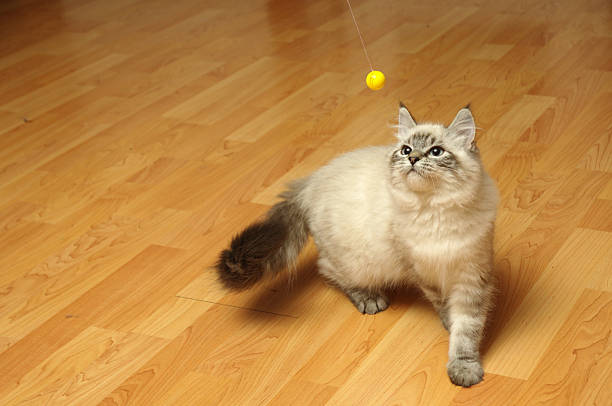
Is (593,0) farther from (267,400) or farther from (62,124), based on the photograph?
(267,400)

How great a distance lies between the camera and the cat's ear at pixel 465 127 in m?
1.52

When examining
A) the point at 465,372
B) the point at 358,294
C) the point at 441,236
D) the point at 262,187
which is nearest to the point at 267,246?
the point at 358,294

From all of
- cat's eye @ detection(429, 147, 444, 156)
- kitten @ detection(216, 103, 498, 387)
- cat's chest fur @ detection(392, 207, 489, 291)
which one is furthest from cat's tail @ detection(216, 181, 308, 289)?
cat's eye @ detection(429, 147, 444, 156)

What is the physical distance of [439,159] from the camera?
59.3 inches

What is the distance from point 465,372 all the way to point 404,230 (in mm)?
289

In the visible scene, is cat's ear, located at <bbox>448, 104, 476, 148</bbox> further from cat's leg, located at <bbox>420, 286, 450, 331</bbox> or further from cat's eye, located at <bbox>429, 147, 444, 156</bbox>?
cat's leg, located at <bbox>420, 286, 450, 331</bbox>

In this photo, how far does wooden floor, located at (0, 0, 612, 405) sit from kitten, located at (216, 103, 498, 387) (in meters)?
0.08

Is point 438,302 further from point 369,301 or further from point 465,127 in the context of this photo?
point 465,127

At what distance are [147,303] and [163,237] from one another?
12.1 inches

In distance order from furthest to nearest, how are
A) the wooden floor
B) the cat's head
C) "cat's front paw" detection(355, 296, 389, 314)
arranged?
1. "cat's front paw" detection(355, 296, 389, 314)
2. the wooden floor
3. the cat's head

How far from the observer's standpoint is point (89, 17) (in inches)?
166

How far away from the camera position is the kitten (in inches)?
60.1

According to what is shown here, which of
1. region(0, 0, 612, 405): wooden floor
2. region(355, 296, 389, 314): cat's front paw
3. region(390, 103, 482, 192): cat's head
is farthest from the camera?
region(355, 296, 389, 314): cat's front paw

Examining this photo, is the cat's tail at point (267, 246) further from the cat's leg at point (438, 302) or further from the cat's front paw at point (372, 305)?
the cat's leg at point (438, 302)
